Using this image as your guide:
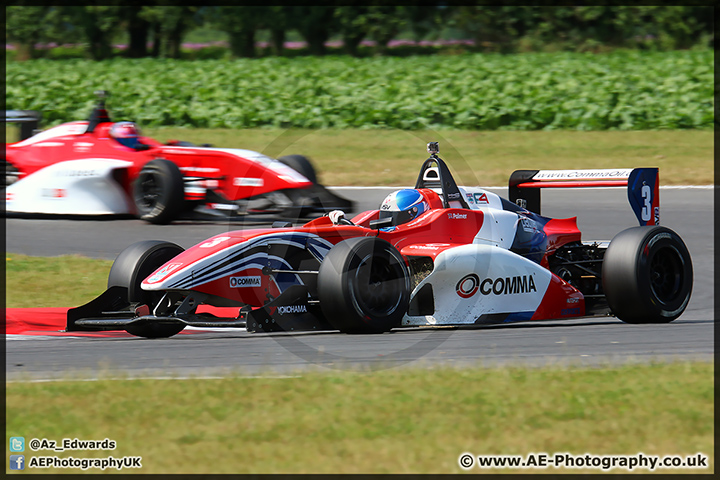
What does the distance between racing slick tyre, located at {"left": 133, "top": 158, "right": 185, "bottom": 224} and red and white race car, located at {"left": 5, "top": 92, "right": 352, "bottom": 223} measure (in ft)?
0.04

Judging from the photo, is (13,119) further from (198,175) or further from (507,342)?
(507,342)

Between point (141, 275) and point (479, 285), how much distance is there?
2.63 m

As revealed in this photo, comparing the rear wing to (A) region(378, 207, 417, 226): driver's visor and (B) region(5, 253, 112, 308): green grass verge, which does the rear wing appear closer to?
(B) region(5, 253, 112, 308): green grass verge

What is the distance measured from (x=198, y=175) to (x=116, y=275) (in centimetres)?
607

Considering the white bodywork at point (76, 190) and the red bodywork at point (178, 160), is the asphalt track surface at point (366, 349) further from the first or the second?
the white bodywork at point (76, 190)

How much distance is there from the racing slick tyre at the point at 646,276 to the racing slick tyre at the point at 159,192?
23.0 ft

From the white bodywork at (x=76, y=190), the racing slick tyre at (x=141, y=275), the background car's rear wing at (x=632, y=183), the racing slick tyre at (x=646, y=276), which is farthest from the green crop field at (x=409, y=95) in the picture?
the racing slick tyre at (x=141, y=275)

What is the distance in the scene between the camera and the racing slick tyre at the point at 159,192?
13469 mm

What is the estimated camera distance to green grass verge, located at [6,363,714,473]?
4.47 metres

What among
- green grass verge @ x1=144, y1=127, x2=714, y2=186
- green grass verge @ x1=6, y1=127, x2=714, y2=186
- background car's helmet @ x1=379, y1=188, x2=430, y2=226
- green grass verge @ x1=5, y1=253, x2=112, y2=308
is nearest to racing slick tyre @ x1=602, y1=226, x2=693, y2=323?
background car's helmet @ x1=379, y1=188, x2=430, y2=226

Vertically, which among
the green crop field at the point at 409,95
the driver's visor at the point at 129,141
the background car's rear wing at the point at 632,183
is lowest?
the background car's rear wing at the point at 632,183

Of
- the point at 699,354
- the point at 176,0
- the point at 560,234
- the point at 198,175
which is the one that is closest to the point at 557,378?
the point at 699,354

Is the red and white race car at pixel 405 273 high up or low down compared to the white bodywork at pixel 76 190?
down

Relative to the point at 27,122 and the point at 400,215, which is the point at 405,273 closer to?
the point at 400,215
